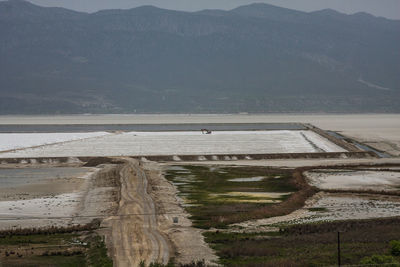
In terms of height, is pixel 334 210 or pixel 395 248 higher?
pixel 395 248

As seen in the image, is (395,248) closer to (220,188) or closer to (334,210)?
(334,210)

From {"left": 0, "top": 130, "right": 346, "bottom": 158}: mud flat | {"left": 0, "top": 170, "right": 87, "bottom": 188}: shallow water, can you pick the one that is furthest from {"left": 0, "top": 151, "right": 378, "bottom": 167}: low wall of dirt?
{"left": 0, "top": 170, "right": 87, "bottom": 188}: shallow water

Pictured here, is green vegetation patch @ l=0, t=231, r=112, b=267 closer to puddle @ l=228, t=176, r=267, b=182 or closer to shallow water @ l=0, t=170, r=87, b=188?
shallow water @ l=0, t=170, r=87, b=188

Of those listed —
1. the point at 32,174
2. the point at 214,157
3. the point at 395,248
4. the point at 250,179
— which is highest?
the point at 395,248

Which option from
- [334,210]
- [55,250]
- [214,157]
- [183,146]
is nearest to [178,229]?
[55,250]

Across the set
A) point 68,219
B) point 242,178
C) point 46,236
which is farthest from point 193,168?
point 46,236
